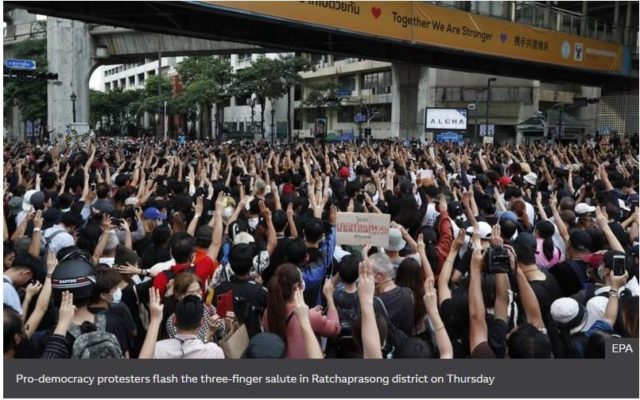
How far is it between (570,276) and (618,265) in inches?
38.9

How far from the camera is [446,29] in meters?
22.2

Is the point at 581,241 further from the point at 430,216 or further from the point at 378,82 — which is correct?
→ the point at 378,82

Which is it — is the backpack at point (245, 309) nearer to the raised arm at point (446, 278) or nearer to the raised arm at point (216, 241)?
the raised arm at point (216, 241)

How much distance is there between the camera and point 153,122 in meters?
87.6

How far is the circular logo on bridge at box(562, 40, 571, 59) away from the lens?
27891 millimetres

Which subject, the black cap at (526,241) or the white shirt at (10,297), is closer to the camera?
the white shirt at (10,297)

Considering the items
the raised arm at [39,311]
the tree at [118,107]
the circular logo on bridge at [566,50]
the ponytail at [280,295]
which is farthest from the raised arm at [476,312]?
the tree at [118,107]

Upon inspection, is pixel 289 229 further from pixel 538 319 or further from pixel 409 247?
pixel 538 319

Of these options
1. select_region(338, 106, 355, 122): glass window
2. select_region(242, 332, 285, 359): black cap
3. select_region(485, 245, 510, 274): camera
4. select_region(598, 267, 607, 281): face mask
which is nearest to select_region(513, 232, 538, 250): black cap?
select_region(598, 267, 607, 281): face mask

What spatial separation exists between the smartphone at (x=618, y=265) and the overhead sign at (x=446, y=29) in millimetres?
13396

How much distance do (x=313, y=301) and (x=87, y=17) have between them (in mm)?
14555

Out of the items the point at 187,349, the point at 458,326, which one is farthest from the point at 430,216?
the point at 187,349

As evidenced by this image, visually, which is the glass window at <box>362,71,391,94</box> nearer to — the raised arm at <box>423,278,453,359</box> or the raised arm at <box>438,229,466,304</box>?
the raised arm at <box>438,229,466,304</box>

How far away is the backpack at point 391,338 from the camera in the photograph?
12.9ft
